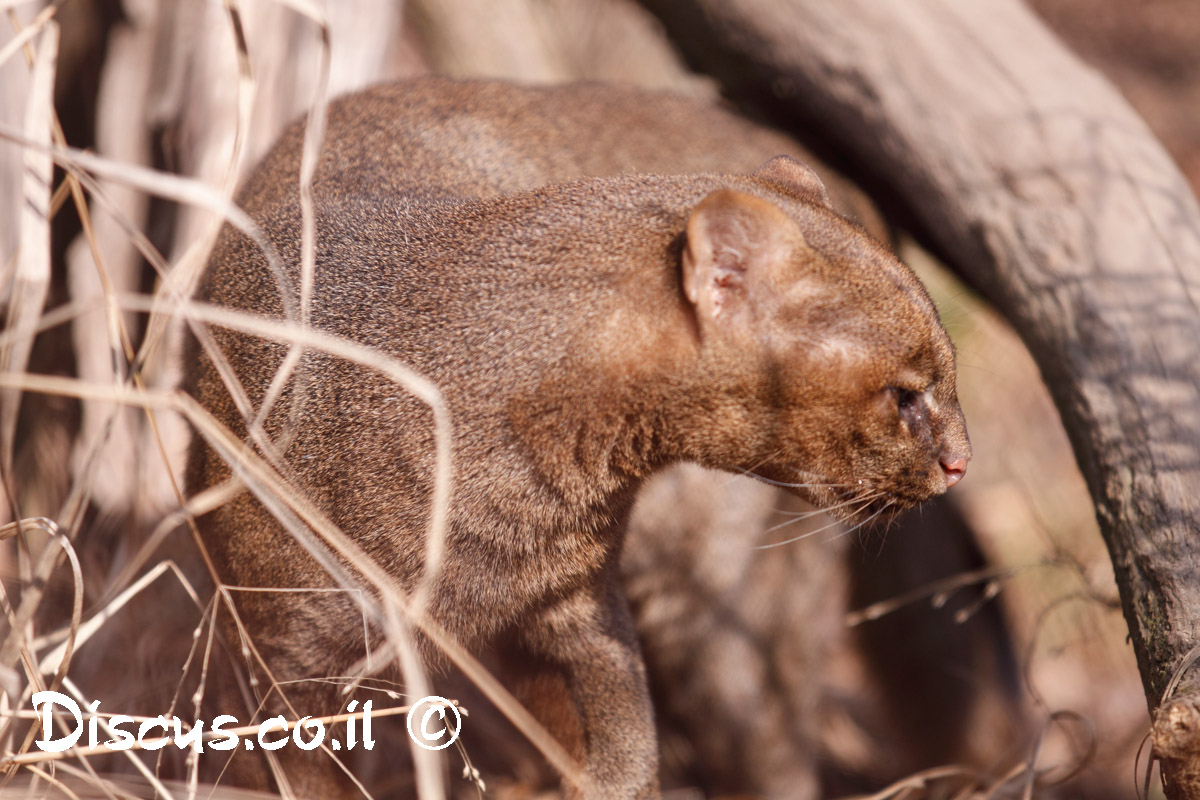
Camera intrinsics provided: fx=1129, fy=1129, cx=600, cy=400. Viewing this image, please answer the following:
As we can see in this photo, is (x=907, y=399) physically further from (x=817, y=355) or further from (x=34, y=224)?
(x=34, y=224)

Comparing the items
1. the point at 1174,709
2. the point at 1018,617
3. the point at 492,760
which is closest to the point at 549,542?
the point at 1174,709

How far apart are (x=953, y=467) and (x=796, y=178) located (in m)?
0.69

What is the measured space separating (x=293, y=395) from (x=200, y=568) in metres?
1.40

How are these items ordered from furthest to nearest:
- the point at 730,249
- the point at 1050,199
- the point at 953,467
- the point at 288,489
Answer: the point at 1050,199 → the point at 953,467 → the point at 288,489 → the point at 730,249

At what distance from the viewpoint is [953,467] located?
2223 millimetres

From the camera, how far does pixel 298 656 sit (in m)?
2.29

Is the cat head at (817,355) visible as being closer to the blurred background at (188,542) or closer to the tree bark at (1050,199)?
the tree bark at (1050,199)

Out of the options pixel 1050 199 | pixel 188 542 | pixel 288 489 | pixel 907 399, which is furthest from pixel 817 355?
pixel 188 542

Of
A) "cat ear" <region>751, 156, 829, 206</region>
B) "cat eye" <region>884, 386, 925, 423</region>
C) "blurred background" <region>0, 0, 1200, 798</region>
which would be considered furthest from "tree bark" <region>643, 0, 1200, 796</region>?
"cat ear" <region>751, 156, 829, 206</region>

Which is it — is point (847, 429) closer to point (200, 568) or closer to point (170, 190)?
point (170, 190)

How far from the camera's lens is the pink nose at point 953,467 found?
2.21m

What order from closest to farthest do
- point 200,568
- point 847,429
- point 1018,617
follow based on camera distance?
point 847,429
point 200,568
point 1018,617

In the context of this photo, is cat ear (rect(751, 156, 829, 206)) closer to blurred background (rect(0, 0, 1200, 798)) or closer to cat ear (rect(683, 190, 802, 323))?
cat ear (rect(683, 190, 802, 323))

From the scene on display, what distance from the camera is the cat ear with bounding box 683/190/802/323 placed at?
194cm
